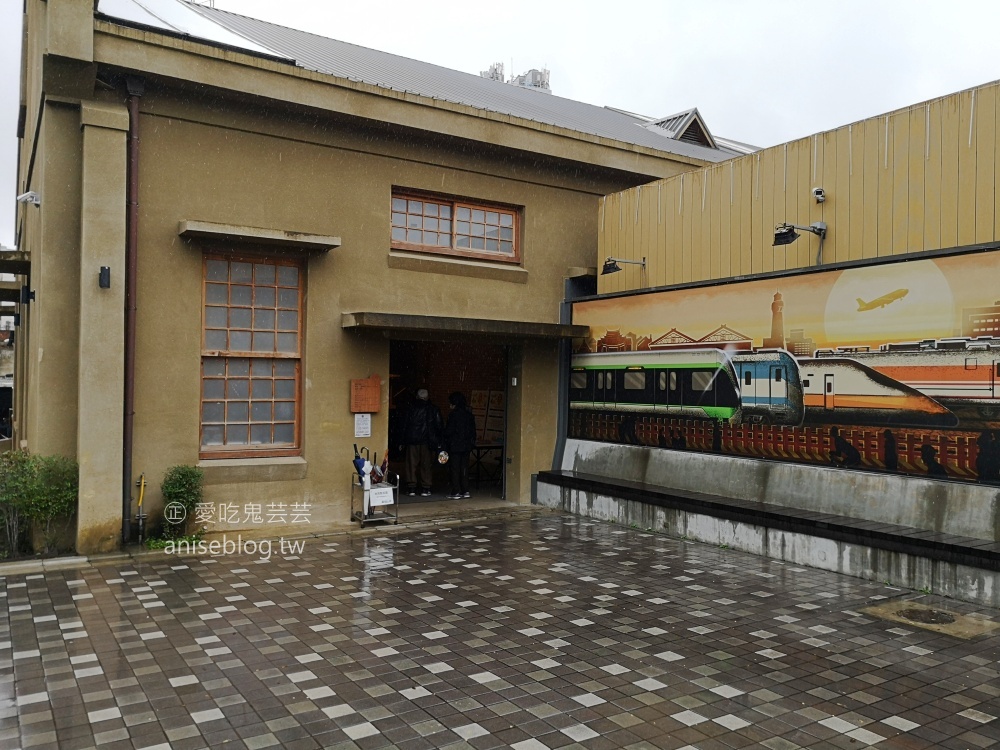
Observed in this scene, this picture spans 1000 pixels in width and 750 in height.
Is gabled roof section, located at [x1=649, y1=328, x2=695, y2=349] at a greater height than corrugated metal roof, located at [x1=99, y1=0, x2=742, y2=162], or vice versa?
corrugated metal roof, located at [x1=99, y1=0, x2=742, y2=162]

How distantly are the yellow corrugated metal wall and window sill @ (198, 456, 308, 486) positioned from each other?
18.6 feet

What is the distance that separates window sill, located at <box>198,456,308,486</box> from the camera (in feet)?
33.9

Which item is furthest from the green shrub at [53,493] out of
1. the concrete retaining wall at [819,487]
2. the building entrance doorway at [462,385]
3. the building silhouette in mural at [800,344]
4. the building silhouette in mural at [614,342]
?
the building silhouette in mural at [800,344]

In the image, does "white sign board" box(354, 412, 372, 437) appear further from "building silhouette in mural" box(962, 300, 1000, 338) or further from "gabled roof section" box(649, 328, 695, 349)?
"building silhouette in mural" box(962, 300, 1000, 338)

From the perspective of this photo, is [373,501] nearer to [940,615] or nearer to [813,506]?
[813,506]

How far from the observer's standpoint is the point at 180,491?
31.8 feet

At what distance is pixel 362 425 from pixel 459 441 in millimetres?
2661

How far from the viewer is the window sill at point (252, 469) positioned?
10.3m

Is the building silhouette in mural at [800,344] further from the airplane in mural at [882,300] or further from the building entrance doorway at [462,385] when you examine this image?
the building entrance doorway at [462,385]

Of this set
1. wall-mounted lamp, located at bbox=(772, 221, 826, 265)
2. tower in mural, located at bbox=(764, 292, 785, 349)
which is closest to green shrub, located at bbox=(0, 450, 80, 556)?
tower in mural, located at bbox=(764, 292, 785, 349)

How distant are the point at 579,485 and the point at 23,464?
290 inches

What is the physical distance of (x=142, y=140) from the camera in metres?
9.88

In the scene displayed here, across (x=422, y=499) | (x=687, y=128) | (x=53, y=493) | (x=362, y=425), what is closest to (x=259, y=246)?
(x=362, y=425)

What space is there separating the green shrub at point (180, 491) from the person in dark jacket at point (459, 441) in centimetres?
480
